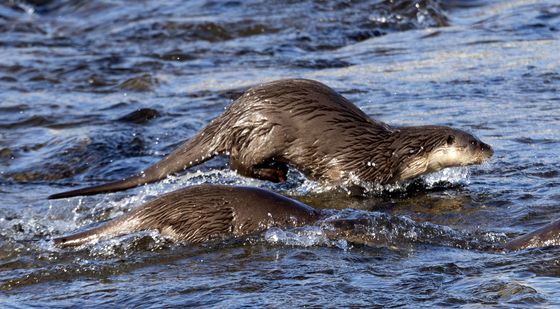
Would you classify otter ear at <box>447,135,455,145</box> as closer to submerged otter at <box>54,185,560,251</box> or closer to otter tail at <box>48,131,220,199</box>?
otter tail at <box>48,131,220,199</box>

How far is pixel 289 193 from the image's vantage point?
200 inches

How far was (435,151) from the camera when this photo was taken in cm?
521

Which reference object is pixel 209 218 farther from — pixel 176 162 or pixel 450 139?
pixel 450 139

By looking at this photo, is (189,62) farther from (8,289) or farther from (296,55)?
(8,289)

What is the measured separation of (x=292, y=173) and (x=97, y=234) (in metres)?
1.69

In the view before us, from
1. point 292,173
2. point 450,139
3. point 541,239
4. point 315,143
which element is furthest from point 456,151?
point 541,239

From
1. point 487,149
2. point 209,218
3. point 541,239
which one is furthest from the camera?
point 487,149

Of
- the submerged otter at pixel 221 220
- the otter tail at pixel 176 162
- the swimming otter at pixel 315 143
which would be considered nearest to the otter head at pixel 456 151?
the swimming otter at pixel 315 143

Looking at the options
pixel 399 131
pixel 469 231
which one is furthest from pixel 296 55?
pixel 469 231

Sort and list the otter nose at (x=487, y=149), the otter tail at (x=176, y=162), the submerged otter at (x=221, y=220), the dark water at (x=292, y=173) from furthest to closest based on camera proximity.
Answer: the otter nose at (x=487, y=149)
the otter tail at (x=176, y=162)
the submerged otter at (x=221, y=220)
the dark water at (x=292, y=173)

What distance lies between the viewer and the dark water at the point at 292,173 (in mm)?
3604

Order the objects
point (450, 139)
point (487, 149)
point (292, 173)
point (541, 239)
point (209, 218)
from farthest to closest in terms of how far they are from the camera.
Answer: point (292, 173), point (450, 139), point (487, 149), point (209, 218), point (541, 239)

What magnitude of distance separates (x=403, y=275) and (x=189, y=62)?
5.29 m

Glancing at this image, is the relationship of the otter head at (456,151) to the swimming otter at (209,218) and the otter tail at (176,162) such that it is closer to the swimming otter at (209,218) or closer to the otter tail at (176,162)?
the otter tail at (176,162)
